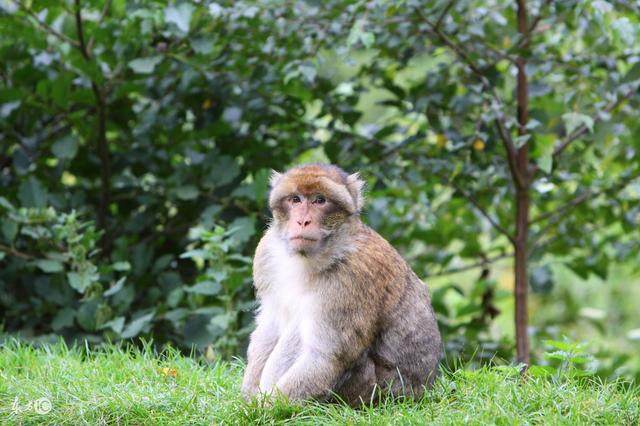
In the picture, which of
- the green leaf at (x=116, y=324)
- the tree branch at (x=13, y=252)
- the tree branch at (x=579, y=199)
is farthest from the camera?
the tree branch at (x=579, y=199)

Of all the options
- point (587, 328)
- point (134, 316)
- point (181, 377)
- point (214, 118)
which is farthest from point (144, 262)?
point (587, 328)

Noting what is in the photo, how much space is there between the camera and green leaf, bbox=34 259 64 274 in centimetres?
655

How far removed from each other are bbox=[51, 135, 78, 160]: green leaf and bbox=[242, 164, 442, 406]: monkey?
2.55m

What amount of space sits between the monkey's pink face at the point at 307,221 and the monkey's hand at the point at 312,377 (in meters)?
0.49

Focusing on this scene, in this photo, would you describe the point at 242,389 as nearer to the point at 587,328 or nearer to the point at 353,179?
the point at 353,179

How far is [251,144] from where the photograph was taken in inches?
291

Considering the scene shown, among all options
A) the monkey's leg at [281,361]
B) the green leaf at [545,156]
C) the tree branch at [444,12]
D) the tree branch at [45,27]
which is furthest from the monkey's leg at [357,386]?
the tree branch at [45,27]

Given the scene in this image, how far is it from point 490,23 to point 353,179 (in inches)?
108

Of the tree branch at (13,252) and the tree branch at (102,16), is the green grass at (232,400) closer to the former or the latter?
the tree branch at (13,252)

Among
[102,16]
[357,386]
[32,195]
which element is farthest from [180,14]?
[357,386]

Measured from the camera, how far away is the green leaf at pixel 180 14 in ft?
18.8

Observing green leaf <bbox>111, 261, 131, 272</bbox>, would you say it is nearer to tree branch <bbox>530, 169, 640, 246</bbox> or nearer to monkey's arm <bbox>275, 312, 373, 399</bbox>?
monkey's arm <bbox>275, 312, 373, 399</bbox>

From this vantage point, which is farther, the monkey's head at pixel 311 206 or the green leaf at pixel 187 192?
the green leaf at pixel 187 192

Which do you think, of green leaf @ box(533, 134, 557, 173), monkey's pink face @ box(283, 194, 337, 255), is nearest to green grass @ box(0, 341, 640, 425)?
monkey's pink face @ box(283, 194, 337, 255)
